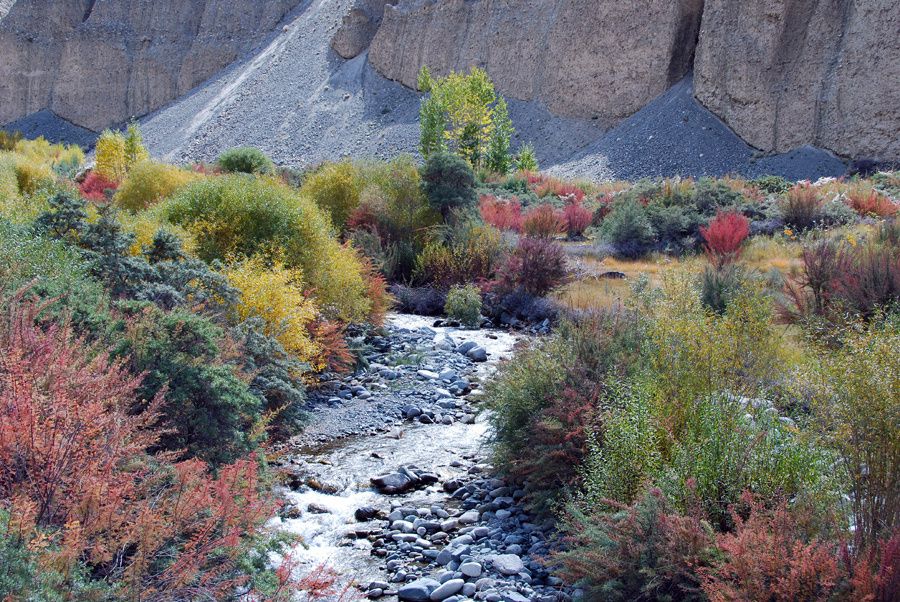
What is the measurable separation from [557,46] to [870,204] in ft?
107

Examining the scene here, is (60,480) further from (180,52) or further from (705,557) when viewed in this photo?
(180,52)

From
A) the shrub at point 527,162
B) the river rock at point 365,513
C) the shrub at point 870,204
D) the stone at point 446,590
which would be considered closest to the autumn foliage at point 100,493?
the stone at point 446,590

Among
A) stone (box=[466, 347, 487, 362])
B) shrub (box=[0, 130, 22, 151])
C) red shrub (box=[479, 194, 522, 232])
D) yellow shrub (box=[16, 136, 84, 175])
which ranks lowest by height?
shrub (box=[0, 130, 22, 151])

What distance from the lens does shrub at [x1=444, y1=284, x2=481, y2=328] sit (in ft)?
53.2

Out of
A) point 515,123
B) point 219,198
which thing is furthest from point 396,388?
point 515,123

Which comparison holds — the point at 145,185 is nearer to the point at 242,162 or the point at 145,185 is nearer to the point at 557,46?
the point at 242,162

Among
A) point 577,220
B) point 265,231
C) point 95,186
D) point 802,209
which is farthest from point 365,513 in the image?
point 95,186

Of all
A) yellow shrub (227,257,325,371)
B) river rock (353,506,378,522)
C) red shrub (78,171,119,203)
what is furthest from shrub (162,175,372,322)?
red shrub (78,171,119,203)

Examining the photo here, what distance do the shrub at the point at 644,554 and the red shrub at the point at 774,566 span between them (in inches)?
8.1

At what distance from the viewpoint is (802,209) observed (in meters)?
21.3

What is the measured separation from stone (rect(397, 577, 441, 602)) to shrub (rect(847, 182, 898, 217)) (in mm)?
20051

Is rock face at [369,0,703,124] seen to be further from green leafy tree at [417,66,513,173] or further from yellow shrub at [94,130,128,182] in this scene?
yellow shrub at [94,130,128,182]

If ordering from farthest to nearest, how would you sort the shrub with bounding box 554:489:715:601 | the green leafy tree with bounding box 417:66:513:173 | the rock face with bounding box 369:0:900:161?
the green leafy tree with bounding box 417:66:513:173 → the rock face with bounding box 369:0:900:161 → the shrub with bounding box 554:489:715:601

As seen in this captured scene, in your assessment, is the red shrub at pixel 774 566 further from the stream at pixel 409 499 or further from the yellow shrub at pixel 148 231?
the yellow shrub at pixel 148 231
